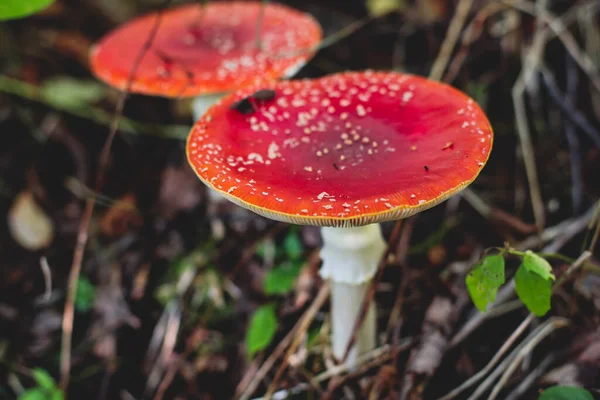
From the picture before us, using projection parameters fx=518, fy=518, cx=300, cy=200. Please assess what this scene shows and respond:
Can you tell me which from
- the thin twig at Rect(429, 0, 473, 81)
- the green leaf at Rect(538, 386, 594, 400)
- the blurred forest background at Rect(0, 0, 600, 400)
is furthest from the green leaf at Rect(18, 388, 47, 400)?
the thin twig at Rect(429, 0, 473, 81)

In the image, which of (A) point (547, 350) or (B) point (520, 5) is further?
(B) point (520, 5)

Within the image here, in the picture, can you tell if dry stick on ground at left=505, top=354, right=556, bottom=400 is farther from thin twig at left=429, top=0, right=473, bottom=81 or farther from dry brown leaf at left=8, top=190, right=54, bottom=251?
dry brown leaf at left=8, top=190, right=54, bottom=251

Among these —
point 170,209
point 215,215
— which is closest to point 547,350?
point 215,215

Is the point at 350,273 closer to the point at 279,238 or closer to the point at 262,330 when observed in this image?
the point at 262,330

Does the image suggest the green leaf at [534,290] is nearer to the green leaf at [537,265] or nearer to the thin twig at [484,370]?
the green leaf at [537,265]

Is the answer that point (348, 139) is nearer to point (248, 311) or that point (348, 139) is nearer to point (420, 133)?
point (420, 133)

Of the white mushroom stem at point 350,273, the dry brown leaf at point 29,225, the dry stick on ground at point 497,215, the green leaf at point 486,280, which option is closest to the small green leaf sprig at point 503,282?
the green leaf at point 486,280
